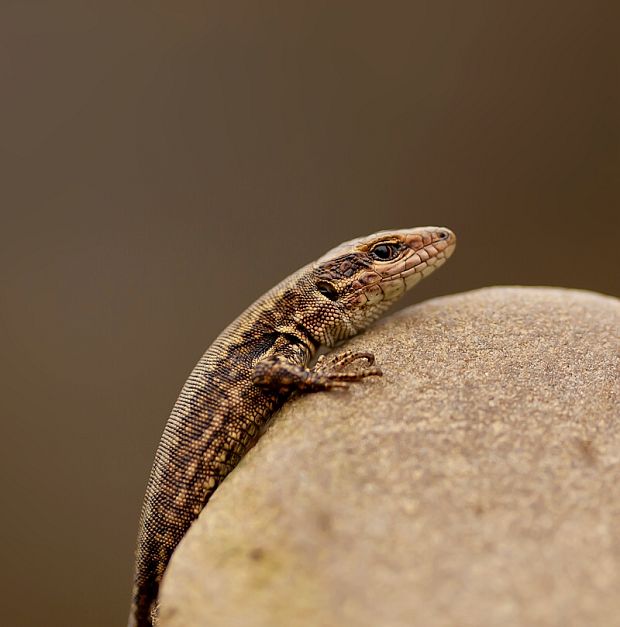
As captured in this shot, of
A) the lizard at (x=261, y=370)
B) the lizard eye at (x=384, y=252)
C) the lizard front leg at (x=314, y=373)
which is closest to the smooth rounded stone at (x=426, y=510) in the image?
the lizard front leg at (x=314, y=373)

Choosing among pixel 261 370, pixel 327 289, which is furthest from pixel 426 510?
pixel 327 289

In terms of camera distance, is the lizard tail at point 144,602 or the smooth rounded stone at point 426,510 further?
the lizard tail at point 144,602

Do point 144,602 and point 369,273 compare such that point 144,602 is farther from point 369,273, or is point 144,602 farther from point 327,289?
point 369,273

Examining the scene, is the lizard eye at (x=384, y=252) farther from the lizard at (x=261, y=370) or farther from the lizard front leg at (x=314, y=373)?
the lizard front leg at (x=314, y=373)

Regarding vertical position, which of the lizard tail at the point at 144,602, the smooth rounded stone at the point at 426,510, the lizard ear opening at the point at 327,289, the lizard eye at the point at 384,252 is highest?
the lizard eye at the point at 384,252

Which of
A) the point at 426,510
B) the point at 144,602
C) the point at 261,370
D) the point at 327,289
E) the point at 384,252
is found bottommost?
the point at 144,602

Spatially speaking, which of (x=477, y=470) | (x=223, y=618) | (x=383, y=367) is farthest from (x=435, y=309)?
(x=223, y=618)

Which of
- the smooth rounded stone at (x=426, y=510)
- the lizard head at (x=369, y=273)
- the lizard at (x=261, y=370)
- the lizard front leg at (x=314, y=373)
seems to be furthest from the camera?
the lizard head at (x=369, y=273)

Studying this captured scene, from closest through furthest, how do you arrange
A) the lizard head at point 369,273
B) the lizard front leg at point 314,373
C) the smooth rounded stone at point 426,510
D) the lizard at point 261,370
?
the smooth rounded stone at point 426,510
the lizard front leg at point 314,373
the lizard at point 261,370
the lizard head at point 369,273
